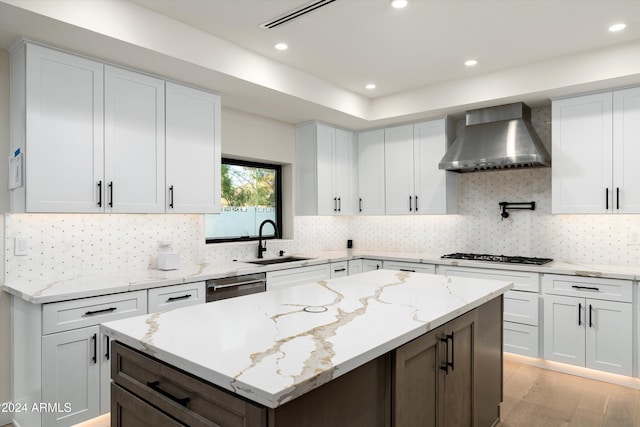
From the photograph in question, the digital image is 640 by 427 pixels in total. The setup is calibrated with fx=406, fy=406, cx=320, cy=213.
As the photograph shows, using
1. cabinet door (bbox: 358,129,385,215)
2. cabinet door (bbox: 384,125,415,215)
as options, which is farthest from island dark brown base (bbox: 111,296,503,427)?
cabinet door (bbox: 358,129,385,215)

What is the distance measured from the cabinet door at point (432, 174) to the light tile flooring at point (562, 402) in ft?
6.06

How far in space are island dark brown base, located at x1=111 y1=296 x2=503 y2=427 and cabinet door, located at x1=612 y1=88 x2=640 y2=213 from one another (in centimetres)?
213

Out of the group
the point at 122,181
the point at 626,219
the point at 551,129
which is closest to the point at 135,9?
the point at 122,181

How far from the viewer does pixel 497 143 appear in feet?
13.0

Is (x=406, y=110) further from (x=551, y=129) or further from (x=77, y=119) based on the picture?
(x=77, y=119)

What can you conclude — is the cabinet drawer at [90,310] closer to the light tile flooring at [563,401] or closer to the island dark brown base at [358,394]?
the island dark brown base at [358,394]

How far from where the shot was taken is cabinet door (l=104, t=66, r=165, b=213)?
2.95 metres

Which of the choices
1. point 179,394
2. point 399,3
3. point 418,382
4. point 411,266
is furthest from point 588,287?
point 179,394

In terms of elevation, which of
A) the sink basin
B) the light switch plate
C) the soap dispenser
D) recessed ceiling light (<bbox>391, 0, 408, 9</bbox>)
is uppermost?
recessed ceiling light (<bbox>391, 0, 408, 9</bbox>)

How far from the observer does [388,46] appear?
133 inches

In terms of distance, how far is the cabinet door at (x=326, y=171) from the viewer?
477 centimetres

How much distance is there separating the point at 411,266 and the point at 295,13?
9.25 ft

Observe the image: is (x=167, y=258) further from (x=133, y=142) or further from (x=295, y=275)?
(x=295, y=275)

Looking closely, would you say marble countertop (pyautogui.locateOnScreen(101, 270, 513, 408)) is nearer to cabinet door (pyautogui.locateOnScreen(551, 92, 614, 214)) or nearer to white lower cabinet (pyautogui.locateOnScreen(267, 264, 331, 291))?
white lower cabinet (pyautogui.locateOnScreen(267, 264, 331, 291))
